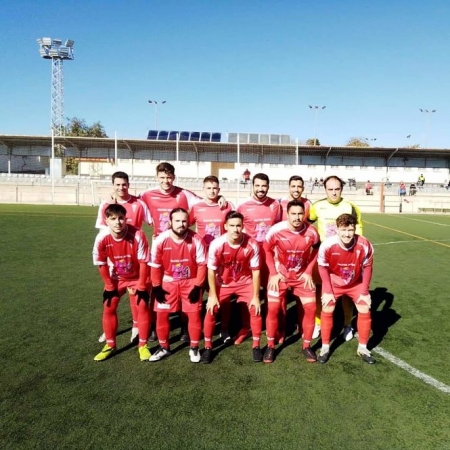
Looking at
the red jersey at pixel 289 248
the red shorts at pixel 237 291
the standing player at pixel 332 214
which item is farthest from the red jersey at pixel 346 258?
the red shorts at pixel 237 291

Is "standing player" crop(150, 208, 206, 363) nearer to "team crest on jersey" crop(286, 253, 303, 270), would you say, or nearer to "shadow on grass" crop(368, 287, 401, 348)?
"team crest on jersey" crop(286, 253, 303, 270)

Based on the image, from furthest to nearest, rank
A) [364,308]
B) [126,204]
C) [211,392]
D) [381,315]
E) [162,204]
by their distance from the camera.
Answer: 1. [381,315]
2. [162,204]
3. [126,204]
4. [364,308]
5. [211,392]

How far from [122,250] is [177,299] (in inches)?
32.7

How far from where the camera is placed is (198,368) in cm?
389

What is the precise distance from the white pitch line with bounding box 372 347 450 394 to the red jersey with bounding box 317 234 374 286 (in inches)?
34.9

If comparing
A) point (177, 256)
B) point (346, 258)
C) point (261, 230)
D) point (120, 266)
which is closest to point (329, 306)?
point (346, 258)

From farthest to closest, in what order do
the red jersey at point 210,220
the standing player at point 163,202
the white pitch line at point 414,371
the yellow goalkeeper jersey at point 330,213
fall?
the standing player at point 163,202 < the red jersey at point 210,220 < the yellow goalkeeper jersey at point 330,213 < the white pitch line at point 414,371

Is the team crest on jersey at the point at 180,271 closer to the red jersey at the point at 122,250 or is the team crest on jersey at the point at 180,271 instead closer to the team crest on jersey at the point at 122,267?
the red jersey at the point at 122,250

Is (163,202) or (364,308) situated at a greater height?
(163,202)

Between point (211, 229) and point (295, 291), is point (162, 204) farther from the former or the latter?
point (295, 291)

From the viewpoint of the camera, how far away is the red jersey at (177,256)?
4137 mm

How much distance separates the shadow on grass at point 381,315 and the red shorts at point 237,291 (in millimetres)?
1607

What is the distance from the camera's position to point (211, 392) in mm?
3389

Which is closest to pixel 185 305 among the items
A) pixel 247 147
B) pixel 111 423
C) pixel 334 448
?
pixel 111 423
